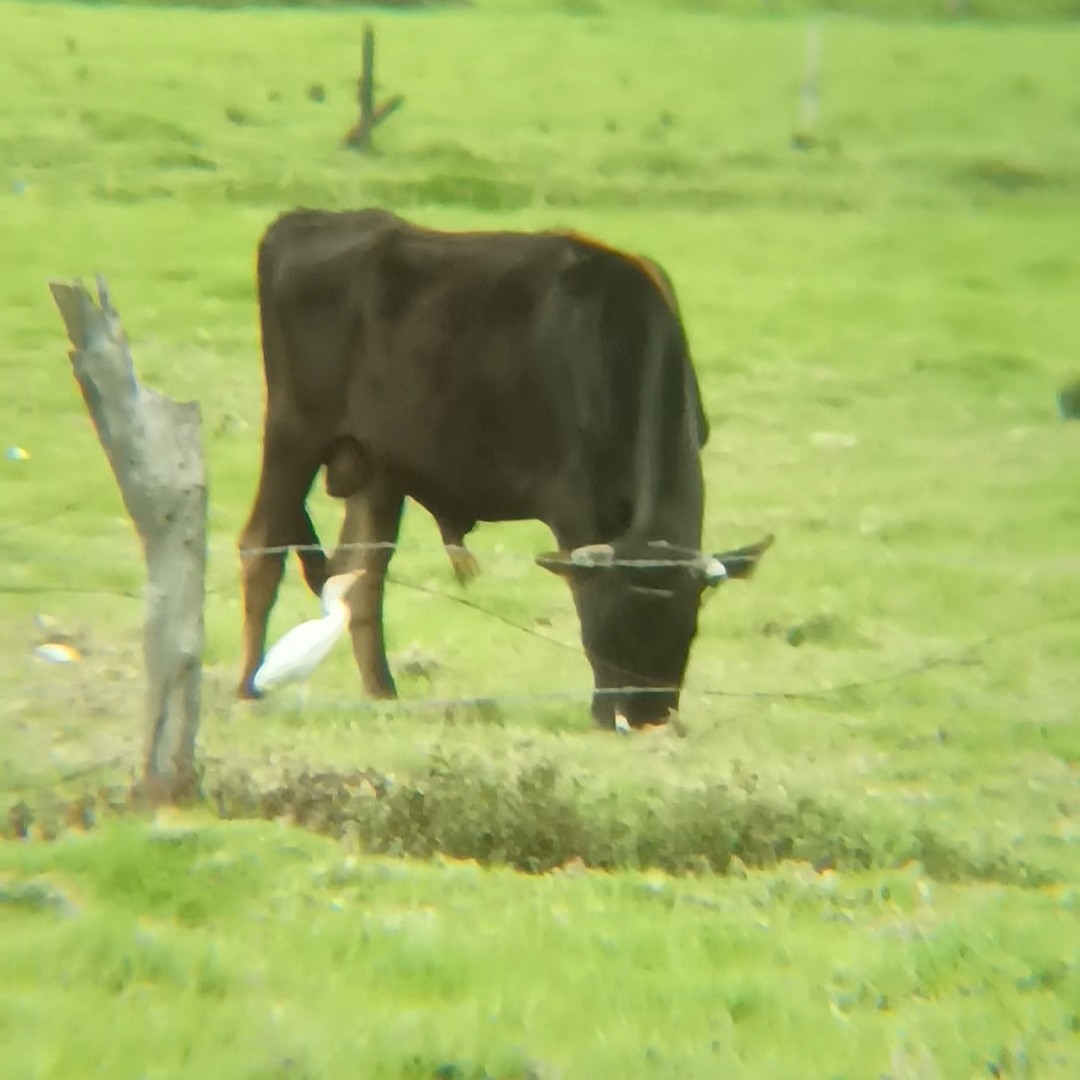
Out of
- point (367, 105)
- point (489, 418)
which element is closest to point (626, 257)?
point (489, 418)

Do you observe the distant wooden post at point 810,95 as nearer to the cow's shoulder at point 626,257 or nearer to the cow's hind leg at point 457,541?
the cow's shoulder at point 626,257

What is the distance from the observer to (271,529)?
753 centimetres

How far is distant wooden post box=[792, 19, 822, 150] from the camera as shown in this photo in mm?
17641

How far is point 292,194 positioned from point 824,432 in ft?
16.4

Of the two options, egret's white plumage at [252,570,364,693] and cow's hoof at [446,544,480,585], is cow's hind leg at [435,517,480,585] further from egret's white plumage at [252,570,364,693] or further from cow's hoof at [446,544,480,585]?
egret's white plumage at [252,570,364,693]

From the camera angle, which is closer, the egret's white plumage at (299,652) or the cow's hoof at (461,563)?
the egret's white plumage at (299,652)

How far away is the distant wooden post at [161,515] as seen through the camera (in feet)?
15.7

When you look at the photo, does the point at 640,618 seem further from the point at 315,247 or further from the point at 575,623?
the point at 575,623

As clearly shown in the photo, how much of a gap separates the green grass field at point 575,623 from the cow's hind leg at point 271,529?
0.83ft

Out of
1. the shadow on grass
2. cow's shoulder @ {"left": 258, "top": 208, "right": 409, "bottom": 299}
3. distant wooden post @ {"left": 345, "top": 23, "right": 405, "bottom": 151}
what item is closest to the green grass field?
the shadow on grass

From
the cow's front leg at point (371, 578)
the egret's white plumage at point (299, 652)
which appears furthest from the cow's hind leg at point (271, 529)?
the egret's white plumage at point (299, 652)

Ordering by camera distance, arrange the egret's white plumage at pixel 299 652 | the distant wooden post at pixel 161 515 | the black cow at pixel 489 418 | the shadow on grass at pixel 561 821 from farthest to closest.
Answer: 1. the black cow at pixel 489 418
2. the egret's white plumage at pixel 299 652
3. the shadow on grass at pixel 561 821
4. the distant wooden post at pixel 161 515

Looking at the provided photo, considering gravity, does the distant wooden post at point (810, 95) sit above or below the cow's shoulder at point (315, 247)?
below

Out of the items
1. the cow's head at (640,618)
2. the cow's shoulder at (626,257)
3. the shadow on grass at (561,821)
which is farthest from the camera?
the cow's shoulder at (626,257)
